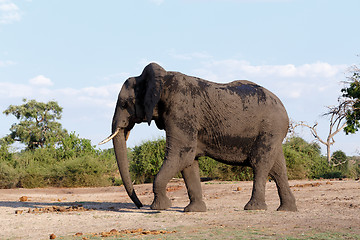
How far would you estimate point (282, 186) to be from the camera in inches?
416

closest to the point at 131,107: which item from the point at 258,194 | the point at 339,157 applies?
the point at 258,194

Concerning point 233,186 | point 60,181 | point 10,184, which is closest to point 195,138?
point 233,186

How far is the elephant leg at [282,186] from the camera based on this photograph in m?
10.5

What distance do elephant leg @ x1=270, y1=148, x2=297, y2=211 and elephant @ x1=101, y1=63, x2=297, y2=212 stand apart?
2 centimetres

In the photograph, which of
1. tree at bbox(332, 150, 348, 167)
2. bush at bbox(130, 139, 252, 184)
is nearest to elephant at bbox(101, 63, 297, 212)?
bush at bbox(130, 139, 252, 184)

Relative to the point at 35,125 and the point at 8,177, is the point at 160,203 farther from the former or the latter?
the point at 35,125

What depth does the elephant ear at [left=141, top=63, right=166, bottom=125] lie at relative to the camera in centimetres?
966

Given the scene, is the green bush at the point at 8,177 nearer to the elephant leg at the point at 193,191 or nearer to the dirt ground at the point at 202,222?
the dirt ground at the point at 202,222

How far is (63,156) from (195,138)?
1944 centimetres

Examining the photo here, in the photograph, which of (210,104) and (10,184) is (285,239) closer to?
(210,104)

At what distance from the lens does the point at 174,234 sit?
24.0 feet

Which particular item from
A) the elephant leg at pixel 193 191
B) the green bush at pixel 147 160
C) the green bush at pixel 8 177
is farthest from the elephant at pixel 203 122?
the green bush at pixel 8 177

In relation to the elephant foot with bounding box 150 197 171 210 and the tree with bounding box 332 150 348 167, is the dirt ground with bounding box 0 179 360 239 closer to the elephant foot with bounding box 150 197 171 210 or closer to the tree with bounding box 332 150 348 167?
the elephant foot with bounding box 150 197 171 210

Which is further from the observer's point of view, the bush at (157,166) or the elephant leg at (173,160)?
the bush at (157,166)
